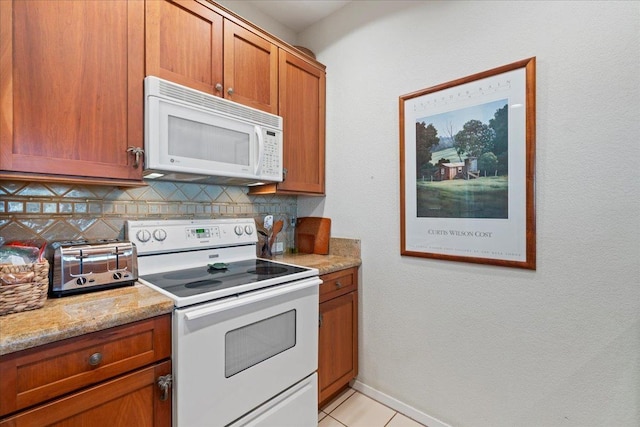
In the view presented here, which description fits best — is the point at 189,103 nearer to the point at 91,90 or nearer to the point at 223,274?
the point at 91,90

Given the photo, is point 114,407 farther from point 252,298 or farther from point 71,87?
point 71,87

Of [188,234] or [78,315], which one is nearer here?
[78,315]

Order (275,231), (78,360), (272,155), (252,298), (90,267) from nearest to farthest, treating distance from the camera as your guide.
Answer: (78,360) < (90,267) < (252,298) < (272,155) < (275,231)

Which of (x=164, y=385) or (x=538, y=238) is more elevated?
(x=538, y=238)

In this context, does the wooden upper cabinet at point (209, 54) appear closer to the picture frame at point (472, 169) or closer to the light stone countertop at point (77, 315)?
the picture frame at point (472, 169)

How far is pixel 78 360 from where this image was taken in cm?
88

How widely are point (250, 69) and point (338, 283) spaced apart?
1.41 metres

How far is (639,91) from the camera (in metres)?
1.15

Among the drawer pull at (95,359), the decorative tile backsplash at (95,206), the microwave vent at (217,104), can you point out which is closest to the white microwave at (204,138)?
the microwave vent at (217,104)

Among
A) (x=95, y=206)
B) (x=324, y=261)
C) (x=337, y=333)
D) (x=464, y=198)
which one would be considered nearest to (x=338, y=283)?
(x=324, y=261)

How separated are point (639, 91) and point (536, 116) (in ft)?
1.07

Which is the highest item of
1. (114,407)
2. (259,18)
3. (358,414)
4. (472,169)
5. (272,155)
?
(259,18)

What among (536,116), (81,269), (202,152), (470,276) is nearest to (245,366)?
(81,269)

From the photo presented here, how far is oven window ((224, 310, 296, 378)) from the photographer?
1.24 meters
